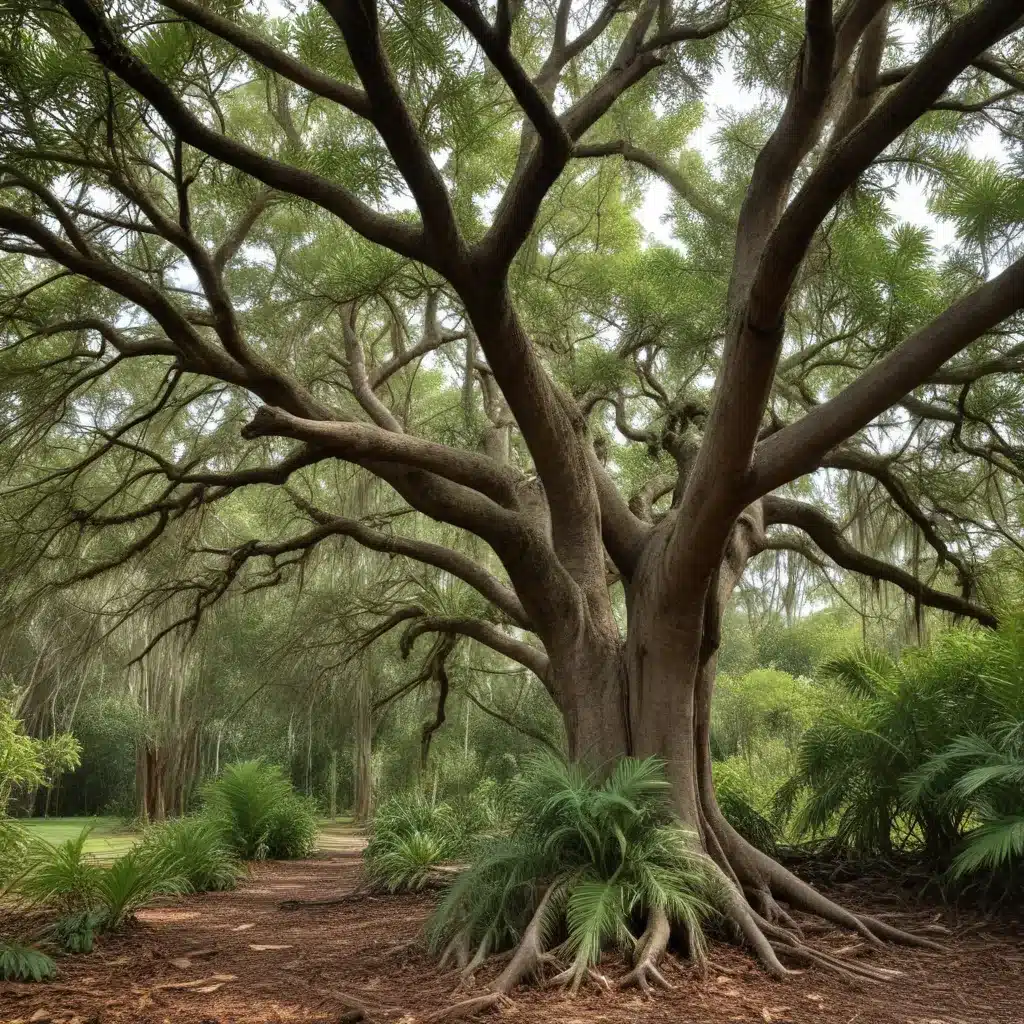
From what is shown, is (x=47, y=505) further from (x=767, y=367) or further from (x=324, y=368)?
(x=767, y=367)

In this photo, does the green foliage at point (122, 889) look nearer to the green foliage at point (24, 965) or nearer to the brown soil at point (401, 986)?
the brown soil at point (401, 986)

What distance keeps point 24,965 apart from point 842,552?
607 centimetres

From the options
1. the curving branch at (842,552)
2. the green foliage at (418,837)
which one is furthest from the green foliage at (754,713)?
the curving branch at (842,552)

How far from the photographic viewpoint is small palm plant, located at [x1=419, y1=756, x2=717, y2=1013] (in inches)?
151

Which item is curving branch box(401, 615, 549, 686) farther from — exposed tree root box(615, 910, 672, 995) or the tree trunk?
exposed tree root box(615, 910, 672, 995)

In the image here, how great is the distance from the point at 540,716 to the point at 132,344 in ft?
32.4

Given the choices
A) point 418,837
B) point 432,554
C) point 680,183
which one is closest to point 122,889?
point 432,554

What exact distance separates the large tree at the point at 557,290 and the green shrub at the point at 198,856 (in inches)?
100

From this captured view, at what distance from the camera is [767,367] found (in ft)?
11.5

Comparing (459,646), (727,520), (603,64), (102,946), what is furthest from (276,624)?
(727,520)

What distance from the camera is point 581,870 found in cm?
424

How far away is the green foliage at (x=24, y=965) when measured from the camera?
3938 millimetres

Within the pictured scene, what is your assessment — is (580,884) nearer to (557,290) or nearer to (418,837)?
(418,837)

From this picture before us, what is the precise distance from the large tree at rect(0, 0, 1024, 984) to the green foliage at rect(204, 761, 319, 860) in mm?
4154
